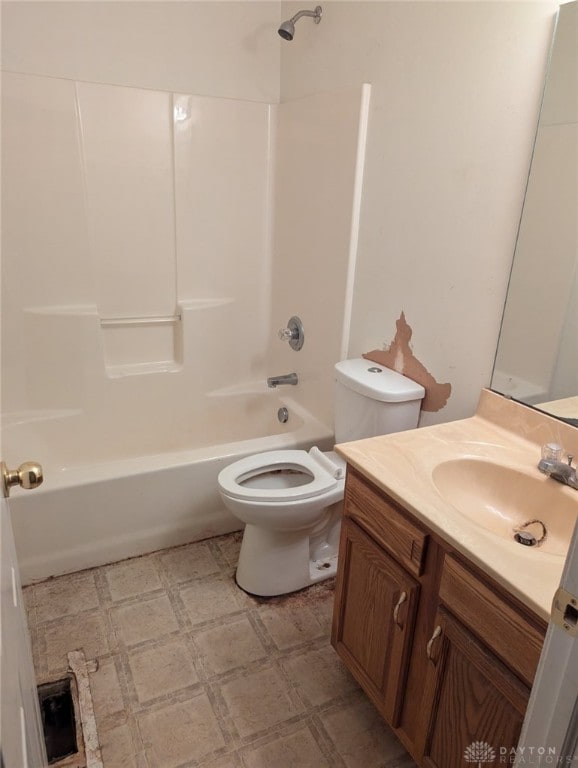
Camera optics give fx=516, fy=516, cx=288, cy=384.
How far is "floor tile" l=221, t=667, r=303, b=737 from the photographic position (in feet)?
4.76

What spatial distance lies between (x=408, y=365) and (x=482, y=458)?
604mm

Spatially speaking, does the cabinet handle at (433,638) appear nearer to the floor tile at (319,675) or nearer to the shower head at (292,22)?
the floor tile at (319,675)

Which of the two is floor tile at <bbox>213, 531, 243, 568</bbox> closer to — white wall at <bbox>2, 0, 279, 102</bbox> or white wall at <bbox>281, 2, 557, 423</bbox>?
white wall at <bbox>281, 2, 557, 423</bbox>

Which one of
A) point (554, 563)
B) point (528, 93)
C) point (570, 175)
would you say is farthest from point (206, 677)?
point (528, 93)

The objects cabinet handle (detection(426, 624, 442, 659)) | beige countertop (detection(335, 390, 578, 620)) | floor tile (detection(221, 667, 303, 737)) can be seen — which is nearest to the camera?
beige countertop (detection(335, 390, 578, 620))

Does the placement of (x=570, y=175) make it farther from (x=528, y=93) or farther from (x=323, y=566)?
(x=323, y=566)

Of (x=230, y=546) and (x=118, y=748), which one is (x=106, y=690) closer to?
(x=118, y=748)

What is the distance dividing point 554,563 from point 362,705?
90 centimetres

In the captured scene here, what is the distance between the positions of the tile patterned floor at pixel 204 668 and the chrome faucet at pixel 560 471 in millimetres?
861

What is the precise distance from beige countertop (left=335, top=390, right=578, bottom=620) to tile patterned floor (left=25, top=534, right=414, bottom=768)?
0.77m

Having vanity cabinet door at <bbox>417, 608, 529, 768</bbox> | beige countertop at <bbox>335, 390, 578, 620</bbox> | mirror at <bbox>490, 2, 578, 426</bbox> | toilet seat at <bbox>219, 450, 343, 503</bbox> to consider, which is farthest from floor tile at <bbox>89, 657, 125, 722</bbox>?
mirror at <bbox>490, 2, 578, 426</bbox>

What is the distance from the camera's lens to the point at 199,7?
222 centimetres

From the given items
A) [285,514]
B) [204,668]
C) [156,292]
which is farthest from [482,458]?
[156,292]

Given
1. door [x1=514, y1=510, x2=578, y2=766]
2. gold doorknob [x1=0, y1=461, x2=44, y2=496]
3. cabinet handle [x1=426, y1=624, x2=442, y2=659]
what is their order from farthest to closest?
cabinet handle [x1=426, y1=624, x2=442, y2=659]
gold doorknob [x1=0, y1=461, x2=44, y2=496]
door [x1=514, y1=510, x2=578, y2=766]
